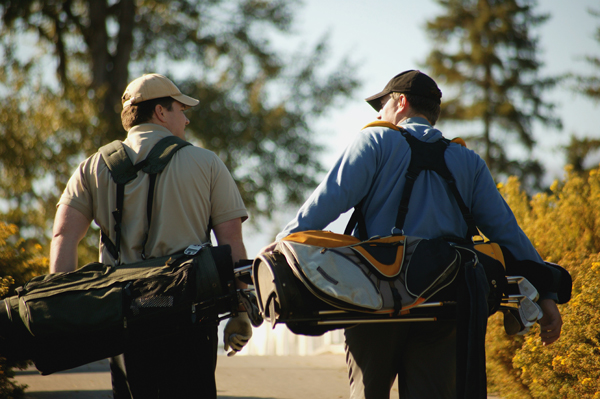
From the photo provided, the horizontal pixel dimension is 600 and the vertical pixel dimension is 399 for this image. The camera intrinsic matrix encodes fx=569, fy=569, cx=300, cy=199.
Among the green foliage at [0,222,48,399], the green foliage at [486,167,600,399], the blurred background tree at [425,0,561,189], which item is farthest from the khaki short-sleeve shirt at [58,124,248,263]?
the blurred background tree at [425,0,561,189]

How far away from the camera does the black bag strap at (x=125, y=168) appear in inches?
104

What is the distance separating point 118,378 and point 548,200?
15.6 feet

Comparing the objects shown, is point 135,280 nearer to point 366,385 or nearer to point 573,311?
point 366,385

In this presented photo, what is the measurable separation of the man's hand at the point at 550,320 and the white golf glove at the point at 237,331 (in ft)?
4.51

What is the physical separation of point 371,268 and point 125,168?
1.28 m

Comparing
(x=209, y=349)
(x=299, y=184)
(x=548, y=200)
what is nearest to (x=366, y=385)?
(x=209, y=349)

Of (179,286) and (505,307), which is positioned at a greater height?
(179,286)

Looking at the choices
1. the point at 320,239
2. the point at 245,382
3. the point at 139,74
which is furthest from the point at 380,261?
the point at 139,74

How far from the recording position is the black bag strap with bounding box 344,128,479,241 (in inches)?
94.2

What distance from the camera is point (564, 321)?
3.93 meters

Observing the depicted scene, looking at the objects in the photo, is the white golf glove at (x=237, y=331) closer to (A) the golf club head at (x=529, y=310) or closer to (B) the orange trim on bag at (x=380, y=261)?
(B) the orange trim on bag at (x=380, y=261)

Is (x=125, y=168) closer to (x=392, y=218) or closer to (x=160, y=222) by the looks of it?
(x=160, y=222)

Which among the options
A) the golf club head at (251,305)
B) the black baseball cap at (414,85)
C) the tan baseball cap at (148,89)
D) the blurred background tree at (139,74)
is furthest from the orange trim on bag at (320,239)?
the blurred background tree at (139,74)

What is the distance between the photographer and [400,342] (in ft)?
7.83
